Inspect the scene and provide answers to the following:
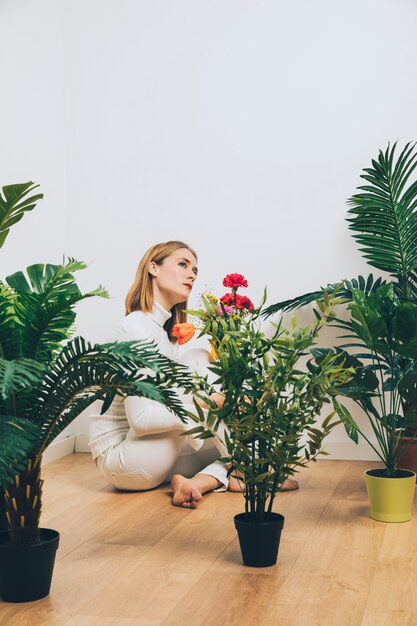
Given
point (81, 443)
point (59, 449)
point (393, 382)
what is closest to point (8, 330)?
point (393, 382)

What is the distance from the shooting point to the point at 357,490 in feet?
11.0

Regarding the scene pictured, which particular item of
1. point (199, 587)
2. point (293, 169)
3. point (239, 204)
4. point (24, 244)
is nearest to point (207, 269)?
point (239, 204)

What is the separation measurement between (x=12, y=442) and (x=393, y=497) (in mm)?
1542

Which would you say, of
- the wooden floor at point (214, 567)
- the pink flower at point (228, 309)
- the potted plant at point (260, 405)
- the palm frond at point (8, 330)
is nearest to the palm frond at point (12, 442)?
the palm frond at point (8, 330)

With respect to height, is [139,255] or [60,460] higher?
[139,255]

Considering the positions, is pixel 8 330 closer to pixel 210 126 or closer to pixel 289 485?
pixel 289 485

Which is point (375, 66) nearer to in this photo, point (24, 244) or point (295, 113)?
point (295, 113)

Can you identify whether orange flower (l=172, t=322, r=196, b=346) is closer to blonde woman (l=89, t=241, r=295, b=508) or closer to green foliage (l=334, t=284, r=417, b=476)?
blonde woman (l=89, t=241, r=295, b=508)

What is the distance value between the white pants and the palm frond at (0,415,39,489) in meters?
1.36

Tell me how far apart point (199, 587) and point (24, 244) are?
2.16m

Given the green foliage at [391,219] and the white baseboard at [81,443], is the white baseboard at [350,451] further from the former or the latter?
the white baseboard at [81,443]

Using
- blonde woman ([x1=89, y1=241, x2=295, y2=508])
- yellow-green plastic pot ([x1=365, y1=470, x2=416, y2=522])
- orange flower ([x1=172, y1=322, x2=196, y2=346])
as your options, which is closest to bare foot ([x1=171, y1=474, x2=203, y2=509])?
blonde woman ([x1=89, y1=241, x2=295, y2=508])

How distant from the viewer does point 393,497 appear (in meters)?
2.82

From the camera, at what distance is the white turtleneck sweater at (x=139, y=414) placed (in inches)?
125
